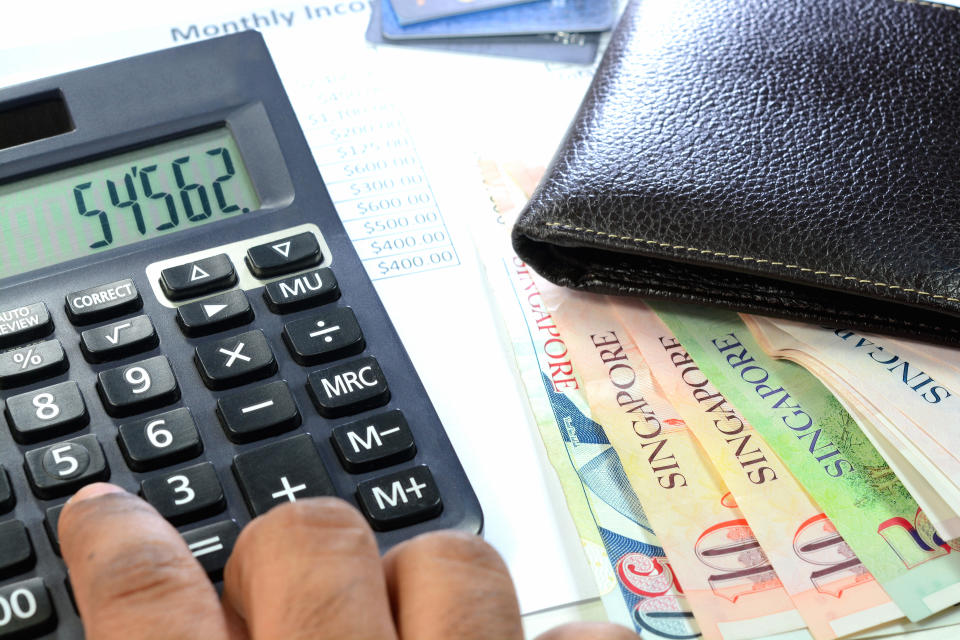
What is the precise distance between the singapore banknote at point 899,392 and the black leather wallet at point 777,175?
0.05ft

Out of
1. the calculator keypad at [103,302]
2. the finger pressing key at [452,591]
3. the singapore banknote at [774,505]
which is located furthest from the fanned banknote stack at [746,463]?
the calculator keypad at [103,302]

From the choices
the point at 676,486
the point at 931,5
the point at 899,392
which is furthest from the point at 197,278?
the point at 931,5

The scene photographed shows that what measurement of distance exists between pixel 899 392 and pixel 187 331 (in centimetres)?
37

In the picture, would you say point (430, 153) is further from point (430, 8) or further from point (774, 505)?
point (774, 505)

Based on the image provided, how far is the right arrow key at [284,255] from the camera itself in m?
0.51

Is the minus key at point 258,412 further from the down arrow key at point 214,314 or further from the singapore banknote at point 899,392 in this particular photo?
the singapore banknote at point 899,392

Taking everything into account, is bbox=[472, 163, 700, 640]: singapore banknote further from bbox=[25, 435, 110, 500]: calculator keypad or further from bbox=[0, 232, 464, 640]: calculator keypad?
bbox=[25, 435, 110, 500]: calculator keypad

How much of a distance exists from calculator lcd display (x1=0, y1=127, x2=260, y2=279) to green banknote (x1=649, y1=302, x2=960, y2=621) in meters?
0.26

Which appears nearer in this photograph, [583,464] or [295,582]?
[295,582]

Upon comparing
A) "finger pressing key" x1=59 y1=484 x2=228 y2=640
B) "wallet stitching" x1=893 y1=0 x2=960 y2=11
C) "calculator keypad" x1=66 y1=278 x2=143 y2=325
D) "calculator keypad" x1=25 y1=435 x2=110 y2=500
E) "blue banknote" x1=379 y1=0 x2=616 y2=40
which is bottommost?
"finger pressing key" x1=59 y1=484 x2=228 y2=640

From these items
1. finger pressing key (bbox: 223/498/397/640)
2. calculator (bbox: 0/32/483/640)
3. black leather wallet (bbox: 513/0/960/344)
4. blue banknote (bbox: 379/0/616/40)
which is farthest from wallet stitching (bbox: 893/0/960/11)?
finger pressing key (bbox: 223/498/397/640)

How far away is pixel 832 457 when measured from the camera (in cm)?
50

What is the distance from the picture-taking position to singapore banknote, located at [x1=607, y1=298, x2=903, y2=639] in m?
0.45

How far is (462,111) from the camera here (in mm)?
708
